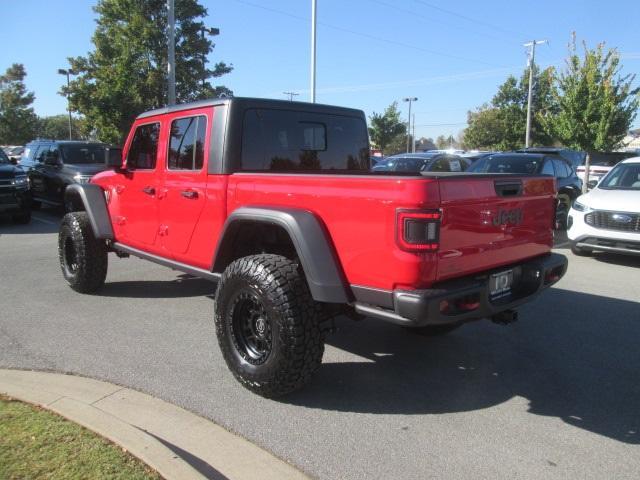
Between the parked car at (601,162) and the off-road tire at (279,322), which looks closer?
the off-road tire at (279,322)

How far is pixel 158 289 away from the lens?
631cm

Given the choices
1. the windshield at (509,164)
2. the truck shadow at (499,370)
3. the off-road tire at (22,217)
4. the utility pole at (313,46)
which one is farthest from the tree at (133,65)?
the truck shadow at (499,370)

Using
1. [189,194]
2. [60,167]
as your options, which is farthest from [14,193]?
[189,194]

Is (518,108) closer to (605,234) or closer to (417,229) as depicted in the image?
(605,234)

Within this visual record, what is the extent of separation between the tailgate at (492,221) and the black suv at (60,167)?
422 inches

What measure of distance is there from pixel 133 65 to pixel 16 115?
2727 centimetres

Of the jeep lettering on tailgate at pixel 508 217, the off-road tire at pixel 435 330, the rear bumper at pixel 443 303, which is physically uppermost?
the jeep lettering on tailgate at pixel 508 217

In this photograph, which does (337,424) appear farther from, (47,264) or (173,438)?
Result: (47,264)

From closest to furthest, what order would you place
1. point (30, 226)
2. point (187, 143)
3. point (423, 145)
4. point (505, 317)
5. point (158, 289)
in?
point (505, 317) → point (187, 143) → point (158, 289) → point (30, 226) → point (423, 145)

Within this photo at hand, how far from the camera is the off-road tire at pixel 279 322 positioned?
10.9ft

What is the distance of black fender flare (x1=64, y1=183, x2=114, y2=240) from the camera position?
5586 millimetres

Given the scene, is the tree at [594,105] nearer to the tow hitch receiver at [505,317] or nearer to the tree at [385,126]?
the tow hitch receiver at [505,317]

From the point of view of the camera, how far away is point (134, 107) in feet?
79.2

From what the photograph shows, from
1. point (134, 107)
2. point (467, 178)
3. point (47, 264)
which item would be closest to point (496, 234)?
point (467, 178)
